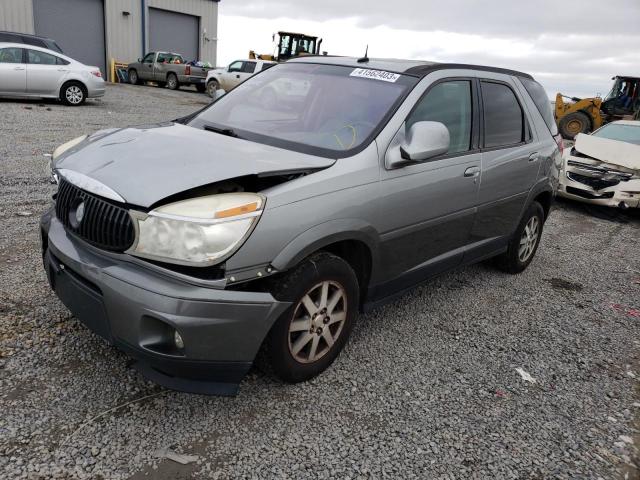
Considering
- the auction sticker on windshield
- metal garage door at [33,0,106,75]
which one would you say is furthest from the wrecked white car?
metal garage door at [33,0,106,75]

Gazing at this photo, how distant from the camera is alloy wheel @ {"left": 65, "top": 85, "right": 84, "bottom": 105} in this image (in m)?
14.0

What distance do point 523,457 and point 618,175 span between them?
687cm

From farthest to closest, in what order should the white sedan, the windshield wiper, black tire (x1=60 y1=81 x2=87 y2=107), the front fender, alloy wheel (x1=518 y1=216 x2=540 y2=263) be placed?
black tire (x1=60 y1=81 x2=87 y2=107) < the white sedan < alloy wheel (x1=518 y1=216 x2=540 y2=263) < the windshield wiper < the front fender

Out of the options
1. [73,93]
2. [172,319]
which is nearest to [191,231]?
[172,319]

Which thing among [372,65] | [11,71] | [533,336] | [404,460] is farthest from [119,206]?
[11,71]

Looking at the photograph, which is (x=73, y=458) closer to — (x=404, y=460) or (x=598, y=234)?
(x=404, y=460)

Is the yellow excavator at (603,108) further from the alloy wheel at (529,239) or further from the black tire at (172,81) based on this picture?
→ the black tire at (172,81)

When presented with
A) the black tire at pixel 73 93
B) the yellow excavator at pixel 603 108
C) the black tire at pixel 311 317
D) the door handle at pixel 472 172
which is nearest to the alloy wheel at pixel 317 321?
the black tire at pixel 311 317

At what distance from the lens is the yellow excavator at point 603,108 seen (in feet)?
57.4

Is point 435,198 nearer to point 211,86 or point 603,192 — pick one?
point 603,192

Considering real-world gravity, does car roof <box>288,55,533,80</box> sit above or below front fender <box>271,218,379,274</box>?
above

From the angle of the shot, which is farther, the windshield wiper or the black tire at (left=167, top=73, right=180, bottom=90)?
the black tire at (left=167, top=73, right=180, bottom=90)

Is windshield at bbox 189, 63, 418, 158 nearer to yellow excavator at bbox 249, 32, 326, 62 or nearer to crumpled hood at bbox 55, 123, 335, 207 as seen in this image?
crumpled hood at bbox 55, 123, 335, 207

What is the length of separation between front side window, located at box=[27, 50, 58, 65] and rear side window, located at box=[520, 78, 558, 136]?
41.8 feet
